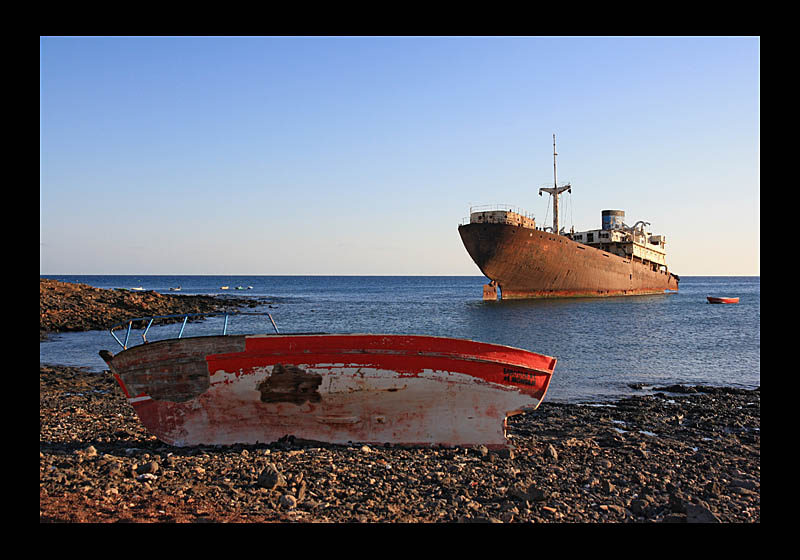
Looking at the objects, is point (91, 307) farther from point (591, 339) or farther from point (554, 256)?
point (554, 256)

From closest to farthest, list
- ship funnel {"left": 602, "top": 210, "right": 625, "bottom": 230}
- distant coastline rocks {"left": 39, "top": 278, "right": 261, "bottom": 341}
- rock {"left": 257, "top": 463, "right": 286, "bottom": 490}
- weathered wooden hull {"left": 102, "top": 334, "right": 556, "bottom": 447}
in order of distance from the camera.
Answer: rock {"left": 257, "top": 463, "right": 286, "bottom": 490} → weathered wooden hull {"left": 102, "top": 334, "right": 556, "bottom": 447} → distant coastline rocks {"left": 39, "top": 278, "right": 261, "bottom": 341} → ship funnel {"left": 602, "top": 210, "right": 625, "bottom": 230}

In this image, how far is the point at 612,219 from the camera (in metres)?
59.8

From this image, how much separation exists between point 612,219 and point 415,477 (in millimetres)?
60132

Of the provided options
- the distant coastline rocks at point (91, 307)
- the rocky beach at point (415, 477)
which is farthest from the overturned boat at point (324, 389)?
the distant coastline rocks at point (91, 307)

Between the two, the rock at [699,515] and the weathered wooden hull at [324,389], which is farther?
the weathered wooden hull at [324,389]

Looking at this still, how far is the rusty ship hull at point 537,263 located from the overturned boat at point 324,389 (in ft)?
123

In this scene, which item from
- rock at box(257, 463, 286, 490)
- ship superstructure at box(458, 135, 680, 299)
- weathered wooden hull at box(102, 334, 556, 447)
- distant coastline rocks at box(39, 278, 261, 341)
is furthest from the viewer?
ship superstructure at box(458, 135, 680, 299)

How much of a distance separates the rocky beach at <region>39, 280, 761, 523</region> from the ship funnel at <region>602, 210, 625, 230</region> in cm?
5468

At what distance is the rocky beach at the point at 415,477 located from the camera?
493 centimetres

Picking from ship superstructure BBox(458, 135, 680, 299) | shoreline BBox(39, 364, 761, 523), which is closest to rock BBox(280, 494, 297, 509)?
shoreline BBox(39, 364, 761, 523)

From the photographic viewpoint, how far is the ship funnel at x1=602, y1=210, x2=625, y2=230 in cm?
5978

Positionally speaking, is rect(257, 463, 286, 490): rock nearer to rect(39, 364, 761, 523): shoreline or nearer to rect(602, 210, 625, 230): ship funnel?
rect(39, 364, 761, 523): shoreline

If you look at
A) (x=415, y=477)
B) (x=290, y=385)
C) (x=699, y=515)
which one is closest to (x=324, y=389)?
(x=290, y=385)

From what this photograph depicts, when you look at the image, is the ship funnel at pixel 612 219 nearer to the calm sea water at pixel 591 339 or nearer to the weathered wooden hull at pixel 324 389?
the calm sea water at pixel 591 339
